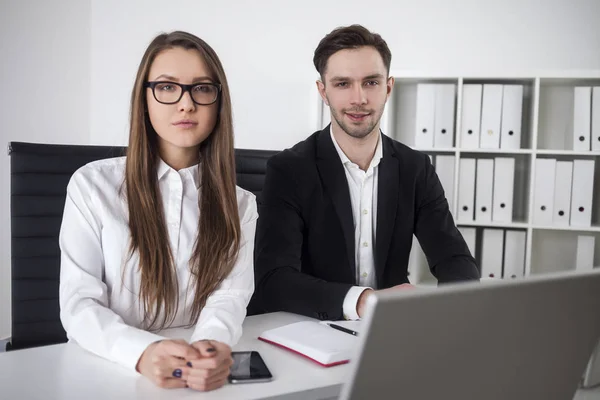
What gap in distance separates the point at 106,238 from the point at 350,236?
80 cm

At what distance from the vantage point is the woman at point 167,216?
1.28 meters

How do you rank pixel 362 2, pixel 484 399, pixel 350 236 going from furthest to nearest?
1. pixel 362 2
2. pixel 350 236
3. pixel 484 399

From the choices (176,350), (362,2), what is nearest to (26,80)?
(362,2)

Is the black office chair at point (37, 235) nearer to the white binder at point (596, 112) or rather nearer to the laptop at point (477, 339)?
the laptop at point (477, 339)

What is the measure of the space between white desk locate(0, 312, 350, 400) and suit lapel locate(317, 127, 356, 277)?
0.72 meters

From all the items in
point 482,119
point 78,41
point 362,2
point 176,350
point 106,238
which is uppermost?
point 362,2

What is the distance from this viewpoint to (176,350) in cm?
99

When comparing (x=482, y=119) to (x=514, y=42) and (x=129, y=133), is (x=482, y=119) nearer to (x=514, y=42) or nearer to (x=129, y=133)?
(x=514, y=42)

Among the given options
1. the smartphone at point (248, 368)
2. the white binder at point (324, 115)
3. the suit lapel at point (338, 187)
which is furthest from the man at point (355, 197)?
the white binder at point (324, 115)

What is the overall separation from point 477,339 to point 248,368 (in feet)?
1.78

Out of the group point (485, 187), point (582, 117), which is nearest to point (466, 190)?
point (485, 187)

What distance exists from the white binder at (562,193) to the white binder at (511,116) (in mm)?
258

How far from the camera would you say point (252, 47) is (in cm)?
354

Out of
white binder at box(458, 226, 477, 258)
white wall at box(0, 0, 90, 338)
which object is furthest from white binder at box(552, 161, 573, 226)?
white wall at box(0, 0, 90, 338)
